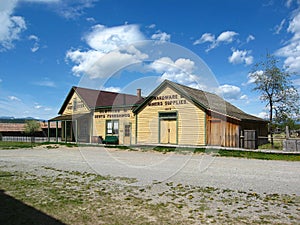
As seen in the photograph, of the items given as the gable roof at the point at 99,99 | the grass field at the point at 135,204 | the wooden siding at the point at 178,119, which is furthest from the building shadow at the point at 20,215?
the gable roof at the point at 99,99

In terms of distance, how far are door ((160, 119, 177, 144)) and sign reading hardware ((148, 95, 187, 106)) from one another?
5.04 ft

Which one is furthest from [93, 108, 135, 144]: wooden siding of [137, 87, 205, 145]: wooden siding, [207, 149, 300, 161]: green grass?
[207, 149, 300, 161]: green grass

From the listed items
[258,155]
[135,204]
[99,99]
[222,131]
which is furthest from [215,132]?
[135,204]

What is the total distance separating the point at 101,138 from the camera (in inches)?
1135

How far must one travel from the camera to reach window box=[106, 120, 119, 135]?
2791 cm

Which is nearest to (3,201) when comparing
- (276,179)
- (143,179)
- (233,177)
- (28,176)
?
(28,176)

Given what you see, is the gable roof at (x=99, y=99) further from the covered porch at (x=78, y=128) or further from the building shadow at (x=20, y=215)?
the building shadow at (x=20, y=215)

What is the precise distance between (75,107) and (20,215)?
98.2 feet

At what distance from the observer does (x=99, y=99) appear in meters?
33.5

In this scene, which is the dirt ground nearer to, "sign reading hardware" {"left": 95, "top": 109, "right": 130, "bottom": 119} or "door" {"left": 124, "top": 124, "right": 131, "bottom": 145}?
"door" {"left": 124, "top": 124, "right": 131, "bottom": 145}

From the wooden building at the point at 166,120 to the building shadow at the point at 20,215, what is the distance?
56.9ft

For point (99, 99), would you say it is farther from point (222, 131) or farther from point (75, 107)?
point (222, 131)

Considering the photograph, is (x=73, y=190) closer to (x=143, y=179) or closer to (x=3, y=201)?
(x=3, y=201)

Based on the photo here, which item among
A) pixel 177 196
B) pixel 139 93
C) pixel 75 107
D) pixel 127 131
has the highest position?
pixel 139 93
